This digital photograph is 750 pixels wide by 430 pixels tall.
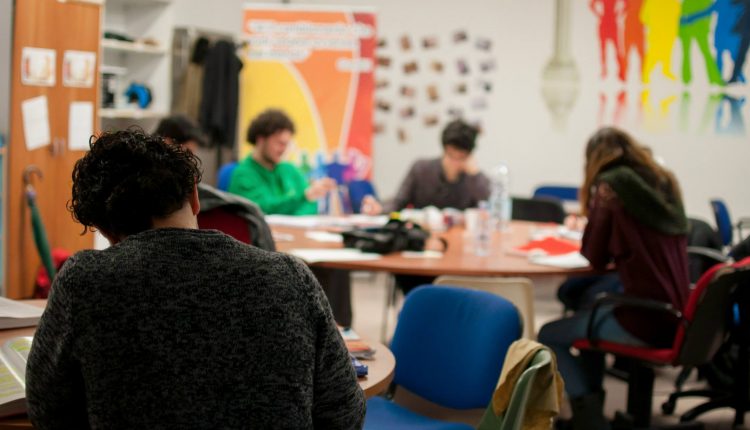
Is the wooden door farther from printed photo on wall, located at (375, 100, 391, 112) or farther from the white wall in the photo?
printed photo on wall, located at (375, 100, 391, 112)

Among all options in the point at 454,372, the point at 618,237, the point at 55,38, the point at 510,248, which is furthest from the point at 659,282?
the point at 55,38

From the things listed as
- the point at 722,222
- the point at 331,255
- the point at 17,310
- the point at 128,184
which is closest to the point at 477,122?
the point at 722,222

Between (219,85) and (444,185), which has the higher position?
(219,85)

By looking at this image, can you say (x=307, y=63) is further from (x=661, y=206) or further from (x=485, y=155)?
(x=661, y=206)

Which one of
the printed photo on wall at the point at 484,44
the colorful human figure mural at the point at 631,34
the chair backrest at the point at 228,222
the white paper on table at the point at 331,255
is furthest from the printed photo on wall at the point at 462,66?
the chair backrest at the point at 228,222

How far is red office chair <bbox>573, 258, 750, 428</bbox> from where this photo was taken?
3738mm

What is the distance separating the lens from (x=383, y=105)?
8148 mm

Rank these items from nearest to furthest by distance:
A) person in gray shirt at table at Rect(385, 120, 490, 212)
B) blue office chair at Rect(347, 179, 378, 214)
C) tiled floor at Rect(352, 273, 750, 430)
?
→ 1. tiled floor at Rect(352, 273, 750, 430)
2. person in gray shirt at table at Rect(385, 120, 490, 212)
3. blue office chair at Rect(347, 179, 378, 214)

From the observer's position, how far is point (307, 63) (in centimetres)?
735

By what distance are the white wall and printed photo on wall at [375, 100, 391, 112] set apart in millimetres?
44

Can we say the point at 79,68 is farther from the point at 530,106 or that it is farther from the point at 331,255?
the point at 530,106

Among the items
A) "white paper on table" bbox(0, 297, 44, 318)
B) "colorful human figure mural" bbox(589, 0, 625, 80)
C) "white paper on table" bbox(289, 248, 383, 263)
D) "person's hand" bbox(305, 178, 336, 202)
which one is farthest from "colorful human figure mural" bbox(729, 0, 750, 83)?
"white paper on table" bbox(0, 297, 44, 318)

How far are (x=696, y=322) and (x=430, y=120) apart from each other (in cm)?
452

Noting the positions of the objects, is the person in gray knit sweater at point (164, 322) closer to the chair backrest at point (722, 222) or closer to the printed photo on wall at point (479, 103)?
the chair backrest at point (722, 222)
